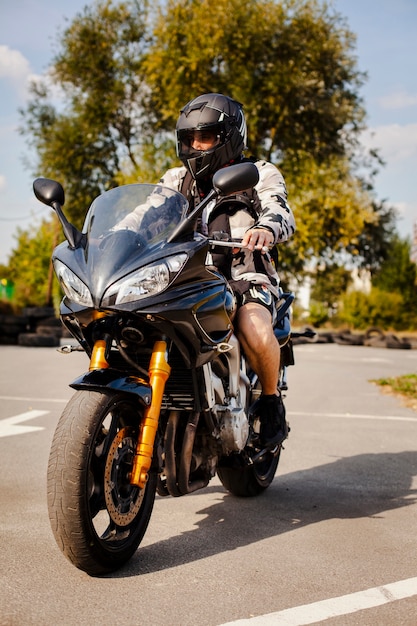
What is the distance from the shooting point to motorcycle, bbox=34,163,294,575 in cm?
354

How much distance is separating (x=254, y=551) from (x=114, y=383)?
1.15 meters

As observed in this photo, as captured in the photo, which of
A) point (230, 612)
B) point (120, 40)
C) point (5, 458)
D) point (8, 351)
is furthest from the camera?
point (120, 40)

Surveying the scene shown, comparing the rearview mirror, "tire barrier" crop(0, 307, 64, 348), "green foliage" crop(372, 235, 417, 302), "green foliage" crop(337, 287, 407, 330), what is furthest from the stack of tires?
"green foliage" crop(372, 235, 417, 302)

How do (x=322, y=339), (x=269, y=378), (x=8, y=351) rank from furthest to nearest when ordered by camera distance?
1. (x=322, y=339)
2. (x=8, y=351)
3. (x=269, y=378)

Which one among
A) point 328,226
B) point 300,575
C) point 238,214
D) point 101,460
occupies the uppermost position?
point 328,226

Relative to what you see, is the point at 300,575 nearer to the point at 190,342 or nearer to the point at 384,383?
the point at 190,342

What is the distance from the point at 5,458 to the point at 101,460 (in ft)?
9.96

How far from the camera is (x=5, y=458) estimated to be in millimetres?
6434

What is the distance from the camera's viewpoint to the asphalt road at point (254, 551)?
325 cm

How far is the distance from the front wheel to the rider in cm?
107

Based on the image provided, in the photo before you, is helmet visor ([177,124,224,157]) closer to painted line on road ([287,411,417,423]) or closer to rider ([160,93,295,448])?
rider ([160,93,295,448])

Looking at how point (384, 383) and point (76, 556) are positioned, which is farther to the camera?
point (384, 383)

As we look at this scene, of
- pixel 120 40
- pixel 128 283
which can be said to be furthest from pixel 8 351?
pixel 120 40

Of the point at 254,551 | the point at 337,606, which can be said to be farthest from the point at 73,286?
the point at 337,606
